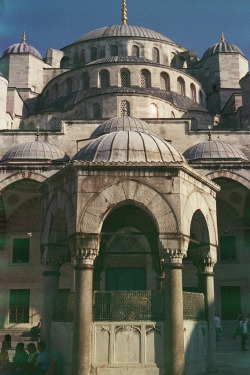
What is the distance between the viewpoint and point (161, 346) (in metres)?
6.46

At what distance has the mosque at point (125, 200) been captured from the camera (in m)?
6.57

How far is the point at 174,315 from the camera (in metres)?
6.42

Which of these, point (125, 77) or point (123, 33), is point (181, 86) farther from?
point (123, 33)

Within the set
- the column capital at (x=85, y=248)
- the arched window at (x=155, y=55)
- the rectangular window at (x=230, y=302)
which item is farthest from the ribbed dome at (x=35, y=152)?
the arched window at (x=155, y=55)

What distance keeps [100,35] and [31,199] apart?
15.4m

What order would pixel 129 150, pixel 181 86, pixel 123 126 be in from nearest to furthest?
pixel 129 150
pixel 123 126
pixel 181 86

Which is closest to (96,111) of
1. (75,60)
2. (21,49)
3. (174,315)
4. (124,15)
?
(75,60)

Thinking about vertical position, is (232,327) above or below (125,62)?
below

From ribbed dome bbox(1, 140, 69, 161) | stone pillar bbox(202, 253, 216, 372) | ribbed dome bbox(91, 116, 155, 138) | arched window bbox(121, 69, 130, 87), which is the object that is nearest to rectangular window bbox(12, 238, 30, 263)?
ribbed dome bbox(1, 140, 69, 161)

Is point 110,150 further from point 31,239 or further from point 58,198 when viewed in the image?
point 31,239

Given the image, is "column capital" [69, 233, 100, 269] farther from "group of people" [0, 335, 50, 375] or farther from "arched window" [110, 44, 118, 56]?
"arched window" [110, 44, 118, 56]

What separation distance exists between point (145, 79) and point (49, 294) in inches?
715

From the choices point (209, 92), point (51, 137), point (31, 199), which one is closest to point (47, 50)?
point (209, 92)

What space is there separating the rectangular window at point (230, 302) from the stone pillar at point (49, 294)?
1167cm
